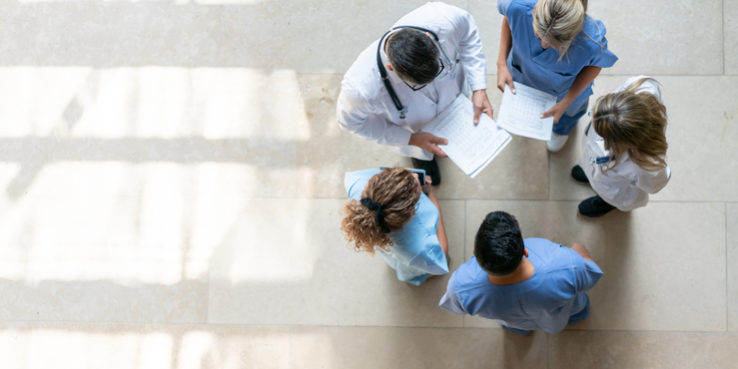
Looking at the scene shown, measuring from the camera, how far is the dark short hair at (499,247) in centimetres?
189

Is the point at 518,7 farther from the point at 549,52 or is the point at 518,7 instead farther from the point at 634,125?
the point at 634,125

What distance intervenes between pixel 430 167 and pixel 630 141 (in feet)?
4.13

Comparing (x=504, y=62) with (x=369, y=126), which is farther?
(x=504, y=62)

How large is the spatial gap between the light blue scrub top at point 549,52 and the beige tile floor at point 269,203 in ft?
2.55

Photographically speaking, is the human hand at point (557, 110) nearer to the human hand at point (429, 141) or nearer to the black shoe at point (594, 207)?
the human hand at point (429, 141)

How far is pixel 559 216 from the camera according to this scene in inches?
121

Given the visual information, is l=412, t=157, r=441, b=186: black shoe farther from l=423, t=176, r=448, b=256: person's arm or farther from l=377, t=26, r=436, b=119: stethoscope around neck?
l=377, t=26, r=436, b=119: stethoscope around neck

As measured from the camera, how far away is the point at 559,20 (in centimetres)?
194

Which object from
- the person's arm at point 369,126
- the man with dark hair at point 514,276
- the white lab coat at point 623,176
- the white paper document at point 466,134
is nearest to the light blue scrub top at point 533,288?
the man with dark hair at point 514,276

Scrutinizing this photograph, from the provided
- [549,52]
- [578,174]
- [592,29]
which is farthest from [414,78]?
[578,174]

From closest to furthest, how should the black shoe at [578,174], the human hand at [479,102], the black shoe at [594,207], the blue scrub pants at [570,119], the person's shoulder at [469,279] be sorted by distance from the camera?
1. the person's shoulder at [469,279]
2. the human hand at [479,102]
3. the blue scrub pants at [570,119]
4. the black shoe at [594,207]
5. the black shoe at [578,174]

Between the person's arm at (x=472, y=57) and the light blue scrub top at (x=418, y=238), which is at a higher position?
the person's arm at (x=472, y=57)

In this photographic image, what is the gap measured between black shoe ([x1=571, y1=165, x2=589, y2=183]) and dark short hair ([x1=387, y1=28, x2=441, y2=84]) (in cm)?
152

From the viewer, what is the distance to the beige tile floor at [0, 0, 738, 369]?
9.83 ft
